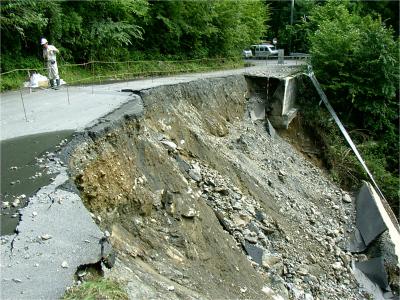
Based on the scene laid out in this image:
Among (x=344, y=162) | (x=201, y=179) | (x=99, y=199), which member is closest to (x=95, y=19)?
(x=201, y=179)

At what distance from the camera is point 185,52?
69.4 ft

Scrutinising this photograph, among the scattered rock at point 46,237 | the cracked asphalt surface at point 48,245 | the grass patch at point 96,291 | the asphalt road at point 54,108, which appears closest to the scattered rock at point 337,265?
the asphalt road at point 54,108

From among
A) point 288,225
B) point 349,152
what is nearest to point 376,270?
point 288,225

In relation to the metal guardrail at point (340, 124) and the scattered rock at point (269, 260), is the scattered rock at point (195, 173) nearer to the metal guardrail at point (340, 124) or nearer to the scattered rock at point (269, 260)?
the scattered rock at point (269, 260)

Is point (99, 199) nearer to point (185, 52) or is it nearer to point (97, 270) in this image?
point (97, 270)

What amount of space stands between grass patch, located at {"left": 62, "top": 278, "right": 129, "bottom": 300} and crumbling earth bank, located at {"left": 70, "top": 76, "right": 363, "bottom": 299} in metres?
0.42

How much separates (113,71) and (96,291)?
548 inches

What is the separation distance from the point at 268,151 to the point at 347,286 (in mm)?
5162

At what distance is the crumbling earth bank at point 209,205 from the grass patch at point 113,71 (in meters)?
4.00

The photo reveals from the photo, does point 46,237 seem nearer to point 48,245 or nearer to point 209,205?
point 48,245

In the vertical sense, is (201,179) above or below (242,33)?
below

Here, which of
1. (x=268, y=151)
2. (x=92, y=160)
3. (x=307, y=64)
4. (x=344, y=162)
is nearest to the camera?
(x=92, y=160)

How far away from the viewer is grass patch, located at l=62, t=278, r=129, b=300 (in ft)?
10.6

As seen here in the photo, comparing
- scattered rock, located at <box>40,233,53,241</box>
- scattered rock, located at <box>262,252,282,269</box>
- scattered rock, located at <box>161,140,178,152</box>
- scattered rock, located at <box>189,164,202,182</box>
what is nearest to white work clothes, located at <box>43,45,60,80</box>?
scattered rock, located at <box>161,140,178,152</box>
